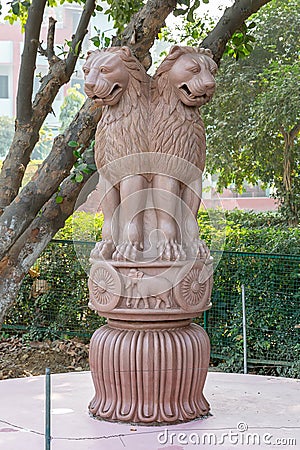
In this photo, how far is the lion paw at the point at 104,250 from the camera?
4180 millimetres

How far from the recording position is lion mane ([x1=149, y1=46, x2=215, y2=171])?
412 centimetres

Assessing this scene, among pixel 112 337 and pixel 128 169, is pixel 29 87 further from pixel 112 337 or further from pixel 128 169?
pixel 112 337

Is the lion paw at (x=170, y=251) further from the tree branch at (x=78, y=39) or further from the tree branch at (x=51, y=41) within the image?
the tree branch at (x=51, y=41)

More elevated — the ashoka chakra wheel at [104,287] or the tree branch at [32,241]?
the tree branch at [32,241]

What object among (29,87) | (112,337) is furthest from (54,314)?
(112,337)

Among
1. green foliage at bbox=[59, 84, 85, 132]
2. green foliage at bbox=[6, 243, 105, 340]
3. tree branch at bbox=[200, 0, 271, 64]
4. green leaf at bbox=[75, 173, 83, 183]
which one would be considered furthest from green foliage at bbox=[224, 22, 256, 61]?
green foliage at bbox=[59, 84, 85, 132]

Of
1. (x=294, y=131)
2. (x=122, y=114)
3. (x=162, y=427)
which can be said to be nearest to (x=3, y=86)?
(x=294, y=131)

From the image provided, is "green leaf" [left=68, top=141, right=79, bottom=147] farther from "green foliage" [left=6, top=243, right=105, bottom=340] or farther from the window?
the window

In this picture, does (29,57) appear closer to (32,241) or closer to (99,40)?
(99,40)

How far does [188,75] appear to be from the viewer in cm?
404

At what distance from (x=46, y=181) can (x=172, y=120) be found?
146 cm

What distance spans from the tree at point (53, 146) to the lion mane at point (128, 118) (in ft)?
3.40

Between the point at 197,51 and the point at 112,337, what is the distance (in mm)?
1736

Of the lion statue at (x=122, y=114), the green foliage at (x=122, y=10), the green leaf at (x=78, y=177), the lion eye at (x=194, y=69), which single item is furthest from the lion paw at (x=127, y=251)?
the green foliage at (x=122, y=10)
